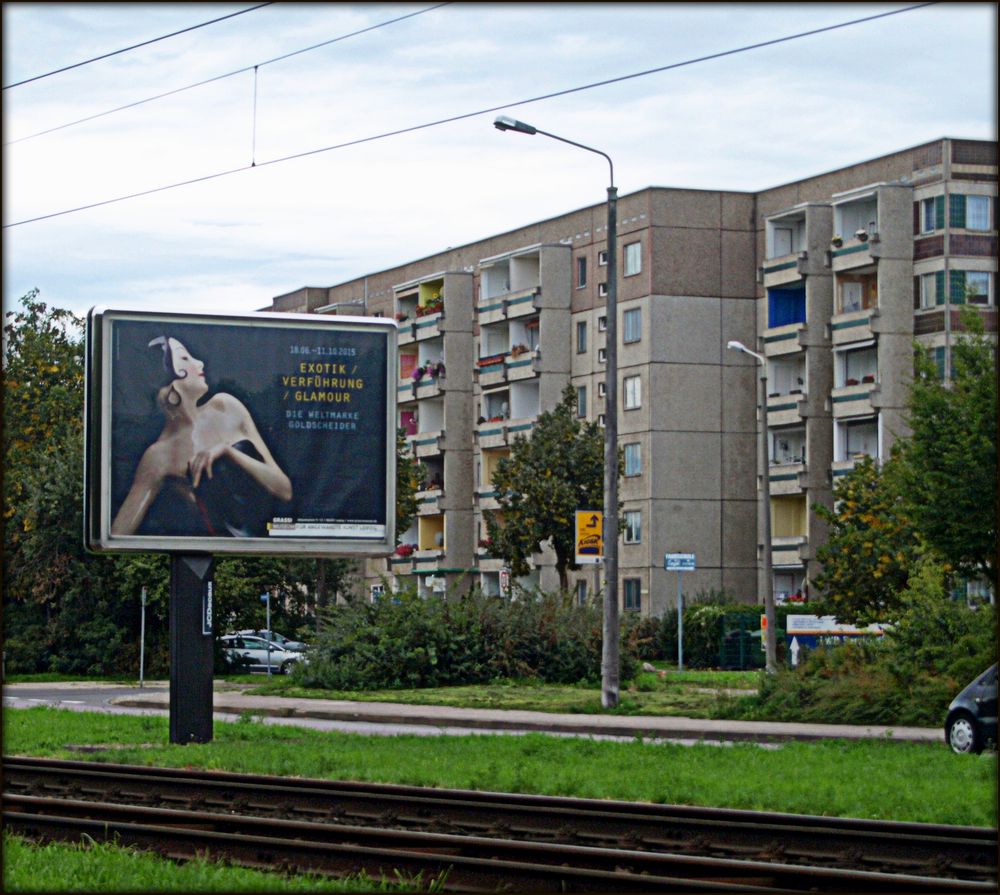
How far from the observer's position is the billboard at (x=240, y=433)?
2314 cm

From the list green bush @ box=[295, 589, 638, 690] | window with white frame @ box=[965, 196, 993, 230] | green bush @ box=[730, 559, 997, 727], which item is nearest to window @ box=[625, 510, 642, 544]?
window with white frame @ box=[965, 196, 993, 230]

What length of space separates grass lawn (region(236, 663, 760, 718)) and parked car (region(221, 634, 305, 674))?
9.03 m

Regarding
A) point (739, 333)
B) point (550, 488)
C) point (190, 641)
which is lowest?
point (190, 641)

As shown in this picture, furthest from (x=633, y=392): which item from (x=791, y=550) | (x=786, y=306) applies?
(x=791, y=550)

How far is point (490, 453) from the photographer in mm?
82188

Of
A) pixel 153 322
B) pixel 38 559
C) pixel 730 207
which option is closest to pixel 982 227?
pixel 730 207

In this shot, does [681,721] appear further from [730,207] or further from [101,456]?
[730,207]

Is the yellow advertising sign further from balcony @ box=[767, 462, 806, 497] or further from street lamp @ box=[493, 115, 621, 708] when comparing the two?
balcony @ box=[767, 462, 806, 497]

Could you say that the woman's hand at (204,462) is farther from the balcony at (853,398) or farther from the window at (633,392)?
the window at (633,392)

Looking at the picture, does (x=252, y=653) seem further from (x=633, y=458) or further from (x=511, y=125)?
(x=511, y=125)

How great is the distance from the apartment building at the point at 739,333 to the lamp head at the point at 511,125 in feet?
99.6

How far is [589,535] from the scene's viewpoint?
35.4 m

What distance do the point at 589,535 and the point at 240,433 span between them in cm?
1293

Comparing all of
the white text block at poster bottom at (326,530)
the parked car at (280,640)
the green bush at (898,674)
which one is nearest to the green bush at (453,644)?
the green bush at (898,674)
